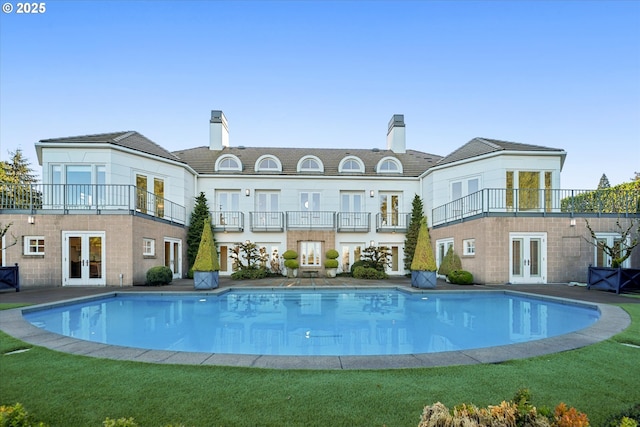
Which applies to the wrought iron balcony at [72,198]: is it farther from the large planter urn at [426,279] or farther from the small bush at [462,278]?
the small bush at [462,278]

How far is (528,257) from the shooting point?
49.5ft

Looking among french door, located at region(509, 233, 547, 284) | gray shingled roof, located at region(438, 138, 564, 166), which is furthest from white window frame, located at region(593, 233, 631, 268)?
gray shingled roof, located at region(438, 138, 564, 166)

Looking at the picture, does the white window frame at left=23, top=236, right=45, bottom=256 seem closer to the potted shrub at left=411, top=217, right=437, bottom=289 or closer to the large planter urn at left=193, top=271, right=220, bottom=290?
the large planter urn at left=193, top=271, right=220, bottom=290

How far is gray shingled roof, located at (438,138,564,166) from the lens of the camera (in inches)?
651

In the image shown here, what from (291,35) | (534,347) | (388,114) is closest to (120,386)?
(534,347)

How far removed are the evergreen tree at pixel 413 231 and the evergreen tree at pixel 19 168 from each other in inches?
1591

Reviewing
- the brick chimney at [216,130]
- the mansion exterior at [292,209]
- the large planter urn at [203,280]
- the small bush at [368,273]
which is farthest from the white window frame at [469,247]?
the brick chimney at [216,130]

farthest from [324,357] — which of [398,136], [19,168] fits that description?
[19,168]

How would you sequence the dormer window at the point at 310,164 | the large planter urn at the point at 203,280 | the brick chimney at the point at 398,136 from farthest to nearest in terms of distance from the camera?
1. the brick chimney at the point at 398,136
2. the dormer window at the point at 310,164
3. the large planter urn at the point at 203,280

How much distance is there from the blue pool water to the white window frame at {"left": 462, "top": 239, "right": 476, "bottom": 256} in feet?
11.3

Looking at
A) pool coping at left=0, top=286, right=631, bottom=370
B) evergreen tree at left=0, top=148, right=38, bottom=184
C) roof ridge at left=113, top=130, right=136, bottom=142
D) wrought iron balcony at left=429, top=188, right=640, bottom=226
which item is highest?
evergreen tree at left=0, top=148, right=38, bottom=184

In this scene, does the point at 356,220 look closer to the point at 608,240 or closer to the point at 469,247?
the point at 469,247

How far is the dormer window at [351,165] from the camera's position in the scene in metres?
21.2

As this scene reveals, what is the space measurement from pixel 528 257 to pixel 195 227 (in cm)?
1727
